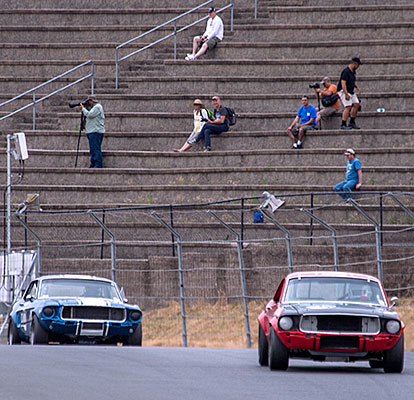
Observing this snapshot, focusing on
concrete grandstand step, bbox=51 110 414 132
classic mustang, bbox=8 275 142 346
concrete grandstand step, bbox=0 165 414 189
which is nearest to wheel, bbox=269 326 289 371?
classic mustang, bbox=8 275 142 346

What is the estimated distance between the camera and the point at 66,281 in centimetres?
2002

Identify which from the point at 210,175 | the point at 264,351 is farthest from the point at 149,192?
the point at 264,351

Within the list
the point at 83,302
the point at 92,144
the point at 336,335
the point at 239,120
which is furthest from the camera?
the point at 239,120

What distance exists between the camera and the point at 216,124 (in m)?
31.3

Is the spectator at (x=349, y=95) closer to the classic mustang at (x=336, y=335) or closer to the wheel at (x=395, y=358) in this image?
the classic mustang at (x=336, y=335)

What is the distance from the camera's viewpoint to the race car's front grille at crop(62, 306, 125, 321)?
18.9m

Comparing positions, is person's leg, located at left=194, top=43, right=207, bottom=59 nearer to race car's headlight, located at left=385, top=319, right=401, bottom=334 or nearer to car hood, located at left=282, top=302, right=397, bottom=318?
car hood, located at left=282, top=302, right=397, bottom=318

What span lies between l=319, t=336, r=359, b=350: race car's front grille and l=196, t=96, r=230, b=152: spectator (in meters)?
18.0

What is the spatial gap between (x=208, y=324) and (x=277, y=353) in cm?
977

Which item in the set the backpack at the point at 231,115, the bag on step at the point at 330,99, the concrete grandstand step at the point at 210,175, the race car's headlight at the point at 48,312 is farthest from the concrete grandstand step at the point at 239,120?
the race car's headlight at the point at 48,312

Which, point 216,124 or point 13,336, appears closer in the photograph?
point 13,336

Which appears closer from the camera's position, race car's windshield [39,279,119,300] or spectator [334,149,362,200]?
race car's windshield [39,279,119,300]

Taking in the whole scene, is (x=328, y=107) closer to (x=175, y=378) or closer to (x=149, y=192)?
(x=149, y=192)

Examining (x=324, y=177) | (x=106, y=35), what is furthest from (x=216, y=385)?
(x=106, y=35)
